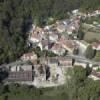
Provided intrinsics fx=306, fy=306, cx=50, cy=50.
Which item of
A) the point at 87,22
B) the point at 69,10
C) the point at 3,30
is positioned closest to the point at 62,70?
the point at 3,30

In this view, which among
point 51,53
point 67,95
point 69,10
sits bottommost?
point 67,95

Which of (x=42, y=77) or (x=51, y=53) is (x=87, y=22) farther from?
(x=42, y=77)

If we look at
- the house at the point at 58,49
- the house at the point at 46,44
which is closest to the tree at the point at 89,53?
the house at the point at 58,49

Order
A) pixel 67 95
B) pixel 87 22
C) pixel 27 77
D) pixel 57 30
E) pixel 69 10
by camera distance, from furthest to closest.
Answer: pixel 69 10, pixel 87 22, pixel 57 30, pixel 27 77, pixel 67 95

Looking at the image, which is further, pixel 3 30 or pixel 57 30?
pixel 57 30

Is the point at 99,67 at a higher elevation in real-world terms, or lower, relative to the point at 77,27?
lower

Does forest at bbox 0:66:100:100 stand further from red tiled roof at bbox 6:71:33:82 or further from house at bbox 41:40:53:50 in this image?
house at bbox 41:40:53:50

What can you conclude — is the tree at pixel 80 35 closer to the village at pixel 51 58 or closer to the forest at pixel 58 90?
the village at pixel 51 58

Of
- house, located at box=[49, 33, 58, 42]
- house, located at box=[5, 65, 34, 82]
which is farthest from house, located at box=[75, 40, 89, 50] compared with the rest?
house, located at box=[5, 65, 34, 82]
